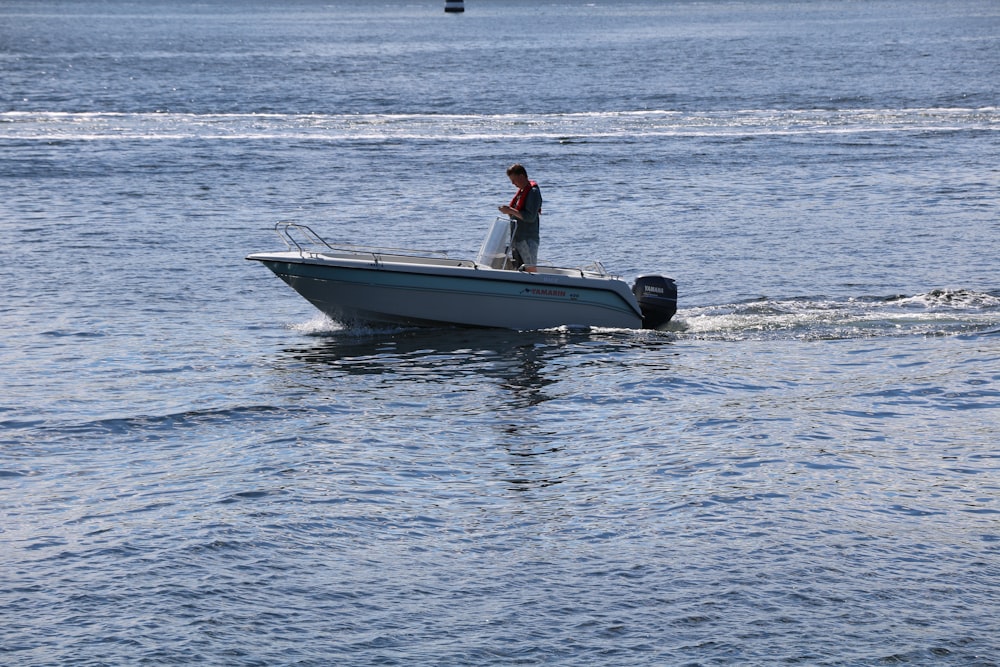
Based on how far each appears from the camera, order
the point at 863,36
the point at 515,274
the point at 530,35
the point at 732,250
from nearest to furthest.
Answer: the point at 515,274 < the point at 732,250 < the point at 863,36 < the point at 530,35

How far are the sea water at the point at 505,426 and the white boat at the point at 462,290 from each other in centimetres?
35

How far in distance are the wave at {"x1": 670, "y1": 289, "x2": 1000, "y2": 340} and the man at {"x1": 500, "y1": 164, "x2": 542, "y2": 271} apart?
2.59m

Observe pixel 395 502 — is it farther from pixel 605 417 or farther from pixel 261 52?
pixel 261 52

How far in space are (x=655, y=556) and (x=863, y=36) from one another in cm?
10754

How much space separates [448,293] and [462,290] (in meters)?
0.20

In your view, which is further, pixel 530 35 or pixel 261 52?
pixel 530 35

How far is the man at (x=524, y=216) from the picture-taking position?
17.7 m

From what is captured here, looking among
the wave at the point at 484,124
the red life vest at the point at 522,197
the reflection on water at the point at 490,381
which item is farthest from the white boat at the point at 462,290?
the wave at the point at 484,124

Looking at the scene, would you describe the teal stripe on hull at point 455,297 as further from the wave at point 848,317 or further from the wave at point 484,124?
the wave at point 484,124

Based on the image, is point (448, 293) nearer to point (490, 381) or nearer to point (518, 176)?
point (518, 176)

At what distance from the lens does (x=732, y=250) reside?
83.2 feet

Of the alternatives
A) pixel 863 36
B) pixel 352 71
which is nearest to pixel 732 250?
pixel 352 71

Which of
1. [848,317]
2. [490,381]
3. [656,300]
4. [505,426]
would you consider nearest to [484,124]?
[848,317]

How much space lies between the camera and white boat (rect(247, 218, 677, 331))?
18.2m
